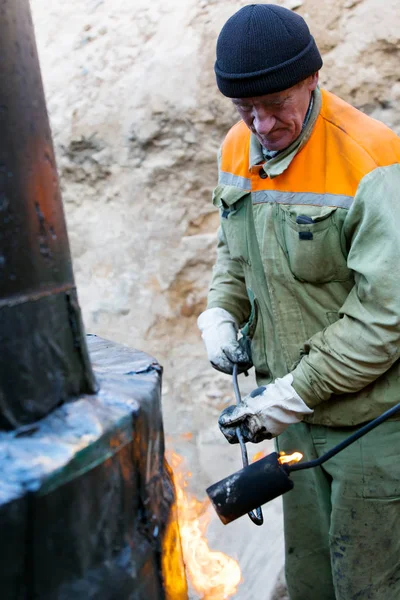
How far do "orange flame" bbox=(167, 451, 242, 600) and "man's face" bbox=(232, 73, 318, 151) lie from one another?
62.7 inches

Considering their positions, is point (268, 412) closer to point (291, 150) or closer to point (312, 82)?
point (291, 150)

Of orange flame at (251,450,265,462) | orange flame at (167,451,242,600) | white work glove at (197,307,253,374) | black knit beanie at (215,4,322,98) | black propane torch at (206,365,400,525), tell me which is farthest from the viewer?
orange flame at (251,450,265,462)

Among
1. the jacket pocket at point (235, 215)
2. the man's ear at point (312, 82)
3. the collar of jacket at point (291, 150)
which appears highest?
the man's ear at point (312, 82)

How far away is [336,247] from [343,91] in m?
2.50

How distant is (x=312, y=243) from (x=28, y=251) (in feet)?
4.07

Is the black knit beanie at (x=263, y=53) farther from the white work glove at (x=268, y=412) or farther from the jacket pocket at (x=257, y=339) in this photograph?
the white work glove at (x=268, y=412)

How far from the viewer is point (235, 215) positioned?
2.34m

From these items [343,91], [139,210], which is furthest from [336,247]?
[139,210]

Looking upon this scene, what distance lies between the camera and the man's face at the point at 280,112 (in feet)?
6.48

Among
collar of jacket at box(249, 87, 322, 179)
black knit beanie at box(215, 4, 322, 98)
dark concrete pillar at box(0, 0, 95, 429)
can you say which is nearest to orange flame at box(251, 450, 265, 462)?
collar of jacket at box(249, 87, 322, 179)

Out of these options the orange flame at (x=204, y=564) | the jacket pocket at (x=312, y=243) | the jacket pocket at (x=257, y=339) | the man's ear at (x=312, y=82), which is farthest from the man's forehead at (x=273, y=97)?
the orange flame at (x=204, y=564)

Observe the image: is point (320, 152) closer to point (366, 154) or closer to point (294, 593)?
point (366, 154)

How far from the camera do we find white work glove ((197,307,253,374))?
99.3 inches

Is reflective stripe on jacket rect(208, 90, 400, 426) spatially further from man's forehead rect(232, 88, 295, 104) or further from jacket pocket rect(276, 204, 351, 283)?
man's forehead rect(232, 88, 295, 104)
